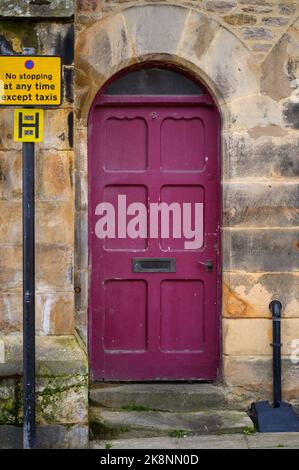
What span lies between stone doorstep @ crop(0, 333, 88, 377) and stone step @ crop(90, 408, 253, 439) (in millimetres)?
576

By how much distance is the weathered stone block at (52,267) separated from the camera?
17.9ft

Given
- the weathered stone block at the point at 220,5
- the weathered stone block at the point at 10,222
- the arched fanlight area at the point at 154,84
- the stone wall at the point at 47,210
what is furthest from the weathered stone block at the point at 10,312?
the weathered stone block at the point at 220,5

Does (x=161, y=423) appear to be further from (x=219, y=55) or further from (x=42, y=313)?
(x=219, y=55)

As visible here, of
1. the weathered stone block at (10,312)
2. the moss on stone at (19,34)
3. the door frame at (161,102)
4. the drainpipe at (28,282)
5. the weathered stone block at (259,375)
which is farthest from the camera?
the door frame at (161,102)

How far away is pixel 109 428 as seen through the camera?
5.58 meters

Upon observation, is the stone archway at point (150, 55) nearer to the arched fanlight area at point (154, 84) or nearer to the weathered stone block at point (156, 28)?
the weathered stone block at point (156, 28)

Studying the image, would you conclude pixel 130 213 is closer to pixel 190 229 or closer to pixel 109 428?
pixel 190 229

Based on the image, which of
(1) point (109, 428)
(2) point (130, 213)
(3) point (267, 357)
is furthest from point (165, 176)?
(1) point (109, 428)

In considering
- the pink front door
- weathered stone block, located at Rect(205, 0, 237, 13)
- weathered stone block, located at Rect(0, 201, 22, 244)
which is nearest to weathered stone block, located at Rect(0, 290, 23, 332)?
weathered stone block, located at Rect(0, 201, 22, 244)

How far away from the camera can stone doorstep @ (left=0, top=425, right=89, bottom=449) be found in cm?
522

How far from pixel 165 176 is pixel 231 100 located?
0.83m

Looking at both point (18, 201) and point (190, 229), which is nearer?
point (18, 201)

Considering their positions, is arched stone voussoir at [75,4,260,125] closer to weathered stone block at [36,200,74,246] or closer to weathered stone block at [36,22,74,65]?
weathered stone block at [36,22,74,65]

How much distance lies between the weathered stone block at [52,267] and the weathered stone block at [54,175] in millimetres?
390
